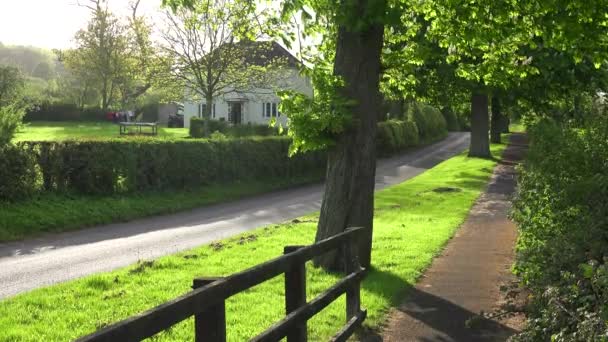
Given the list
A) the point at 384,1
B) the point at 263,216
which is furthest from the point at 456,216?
the point at 384,1

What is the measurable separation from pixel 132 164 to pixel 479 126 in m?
24.3

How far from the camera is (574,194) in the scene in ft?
23.0

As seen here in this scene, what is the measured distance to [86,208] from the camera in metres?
17.2

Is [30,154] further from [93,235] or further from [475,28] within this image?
[475,28]

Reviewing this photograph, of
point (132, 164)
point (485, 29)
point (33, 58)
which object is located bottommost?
point (132, 164)

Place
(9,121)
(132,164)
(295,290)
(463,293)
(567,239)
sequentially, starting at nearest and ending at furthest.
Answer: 1. (295,290)
2. (567,239)
3. (463,293)
4. (132,164)
5. (9,121)

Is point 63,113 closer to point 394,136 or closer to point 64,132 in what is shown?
point 64,132

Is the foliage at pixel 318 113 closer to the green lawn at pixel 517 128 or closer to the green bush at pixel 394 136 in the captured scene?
the green bush at pixel 394 136

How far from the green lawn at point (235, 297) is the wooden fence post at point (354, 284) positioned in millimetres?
301

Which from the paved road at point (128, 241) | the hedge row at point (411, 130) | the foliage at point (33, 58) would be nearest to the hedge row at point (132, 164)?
the paved road at point (128, 241)

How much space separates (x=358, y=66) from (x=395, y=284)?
10.5 ft

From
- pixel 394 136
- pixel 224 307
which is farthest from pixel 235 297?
pixel 394 136

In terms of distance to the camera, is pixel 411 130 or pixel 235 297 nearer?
pixel 235 297

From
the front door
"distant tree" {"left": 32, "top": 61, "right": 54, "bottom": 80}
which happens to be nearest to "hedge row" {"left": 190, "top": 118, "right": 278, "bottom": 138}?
the front door
